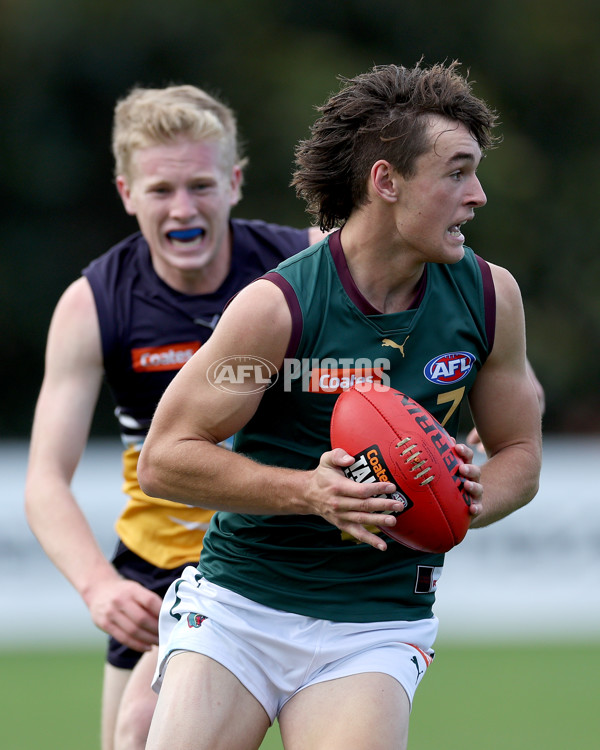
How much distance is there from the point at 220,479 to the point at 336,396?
390 mm

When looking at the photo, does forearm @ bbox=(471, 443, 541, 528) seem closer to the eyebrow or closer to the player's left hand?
the player's left hand

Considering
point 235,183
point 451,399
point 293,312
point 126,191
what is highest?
point 235,183

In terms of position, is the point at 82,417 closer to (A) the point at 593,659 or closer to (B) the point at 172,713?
(B) the point at 172,713

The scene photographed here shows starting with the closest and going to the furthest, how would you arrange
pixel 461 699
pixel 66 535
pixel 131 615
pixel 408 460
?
pixel 408 460, pixel 131 615, pixel 66 535, pixel 461 699

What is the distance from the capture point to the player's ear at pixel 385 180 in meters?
3.42

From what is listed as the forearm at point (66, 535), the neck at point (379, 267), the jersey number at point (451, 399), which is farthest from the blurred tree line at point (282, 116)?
the jersey number at point (451, 399)

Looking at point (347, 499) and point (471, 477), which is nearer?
point (347, 499)

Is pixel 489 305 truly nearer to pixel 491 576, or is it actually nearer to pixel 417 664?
pixel 417 664

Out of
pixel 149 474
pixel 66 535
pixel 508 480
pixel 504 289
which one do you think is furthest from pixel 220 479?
pixel 66 535

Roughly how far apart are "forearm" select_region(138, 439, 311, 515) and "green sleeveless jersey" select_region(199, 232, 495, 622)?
7.8 inches

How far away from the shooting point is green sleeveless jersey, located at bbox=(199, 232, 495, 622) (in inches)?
133

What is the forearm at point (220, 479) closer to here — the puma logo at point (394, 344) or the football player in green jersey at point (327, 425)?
the football player in green jersey at point (327, 425)

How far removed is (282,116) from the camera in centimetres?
1559

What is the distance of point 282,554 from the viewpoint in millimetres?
3500
